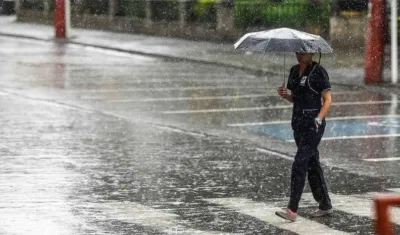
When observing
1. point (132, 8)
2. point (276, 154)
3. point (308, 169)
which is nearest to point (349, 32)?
point (132, 8)

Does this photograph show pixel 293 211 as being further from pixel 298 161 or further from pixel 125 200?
pixel 125 200

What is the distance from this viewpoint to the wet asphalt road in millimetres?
10102

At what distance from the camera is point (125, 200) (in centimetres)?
1096

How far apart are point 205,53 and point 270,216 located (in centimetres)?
2020

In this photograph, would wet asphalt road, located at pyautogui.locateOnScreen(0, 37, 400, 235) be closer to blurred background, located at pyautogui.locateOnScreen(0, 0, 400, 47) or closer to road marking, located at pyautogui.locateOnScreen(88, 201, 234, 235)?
road marking, located at pyautogui.locateOnScreen(88, 201, 234, 235)

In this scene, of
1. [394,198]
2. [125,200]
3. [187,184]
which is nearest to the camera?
[394,198]

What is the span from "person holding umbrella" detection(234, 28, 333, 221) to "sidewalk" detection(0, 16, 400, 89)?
A: 477 inches

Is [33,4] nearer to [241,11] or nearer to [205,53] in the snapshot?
[241,11]

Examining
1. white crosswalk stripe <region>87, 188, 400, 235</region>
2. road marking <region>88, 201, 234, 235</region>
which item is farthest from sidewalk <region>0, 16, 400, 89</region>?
road marking <region>88, 201, 234, 235</region>

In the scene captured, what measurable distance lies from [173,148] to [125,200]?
3.74m

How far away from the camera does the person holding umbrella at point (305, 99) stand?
10102 mm

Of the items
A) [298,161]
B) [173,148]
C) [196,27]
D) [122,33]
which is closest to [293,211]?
[298,161]

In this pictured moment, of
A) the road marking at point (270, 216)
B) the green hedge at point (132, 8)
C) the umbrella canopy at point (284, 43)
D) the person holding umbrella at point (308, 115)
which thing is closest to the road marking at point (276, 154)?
the road marking at point (270, 216)

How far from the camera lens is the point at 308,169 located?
10375mm
